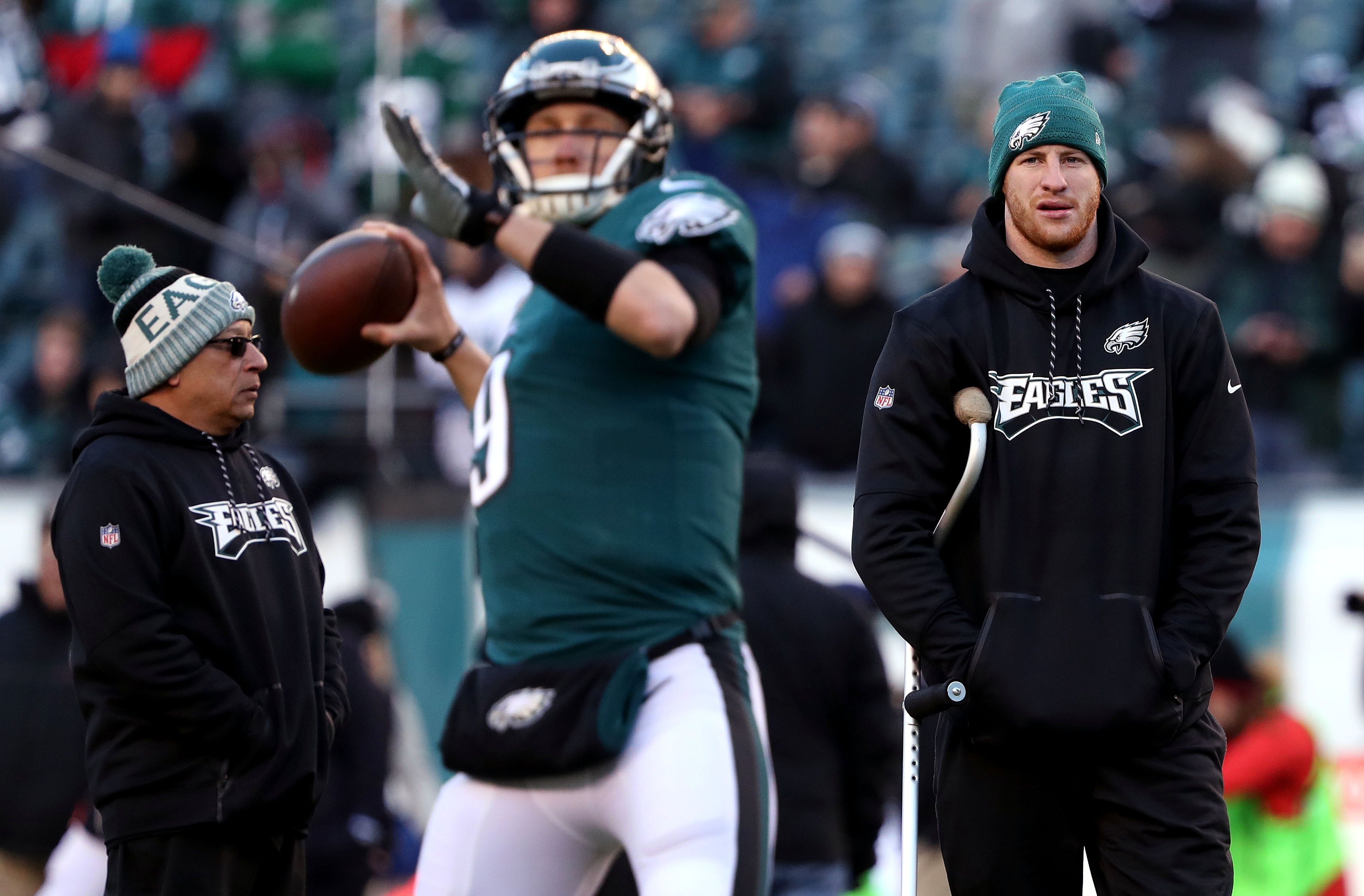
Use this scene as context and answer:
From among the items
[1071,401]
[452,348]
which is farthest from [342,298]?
[1071,401]

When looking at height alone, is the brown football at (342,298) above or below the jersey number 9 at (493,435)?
above

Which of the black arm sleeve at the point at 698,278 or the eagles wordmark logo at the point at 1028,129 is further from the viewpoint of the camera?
the black arm sleeve at the point at 698,278

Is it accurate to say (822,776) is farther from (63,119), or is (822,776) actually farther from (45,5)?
(45,5)

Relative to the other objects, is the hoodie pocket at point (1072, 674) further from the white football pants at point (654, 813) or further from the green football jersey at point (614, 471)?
the green football jersey at point (614, 471)

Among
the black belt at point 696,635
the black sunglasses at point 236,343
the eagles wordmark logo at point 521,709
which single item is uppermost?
the black sunglasses at point 236,343

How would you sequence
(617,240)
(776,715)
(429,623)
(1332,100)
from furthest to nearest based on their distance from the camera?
(1332,100) → (429,623) → (776,715) → (617,240)

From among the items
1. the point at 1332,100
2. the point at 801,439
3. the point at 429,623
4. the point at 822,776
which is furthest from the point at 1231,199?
the point at 822,776

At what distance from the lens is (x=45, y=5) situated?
11680 mm

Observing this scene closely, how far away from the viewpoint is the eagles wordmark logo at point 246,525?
11.2 ft

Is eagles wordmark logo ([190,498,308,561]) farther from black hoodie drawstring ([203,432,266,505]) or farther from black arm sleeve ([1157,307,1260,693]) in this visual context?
black arm sleeve ([1157,307,1260,693])

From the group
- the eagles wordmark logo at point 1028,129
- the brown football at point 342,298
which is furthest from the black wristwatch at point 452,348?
the eagles wordmark logo at point 1028,129

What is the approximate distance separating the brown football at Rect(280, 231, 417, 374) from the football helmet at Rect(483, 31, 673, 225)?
1.02 ft

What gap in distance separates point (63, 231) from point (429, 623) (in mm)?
3549

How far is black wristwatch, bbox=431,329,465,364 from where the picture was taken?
4133 mm
